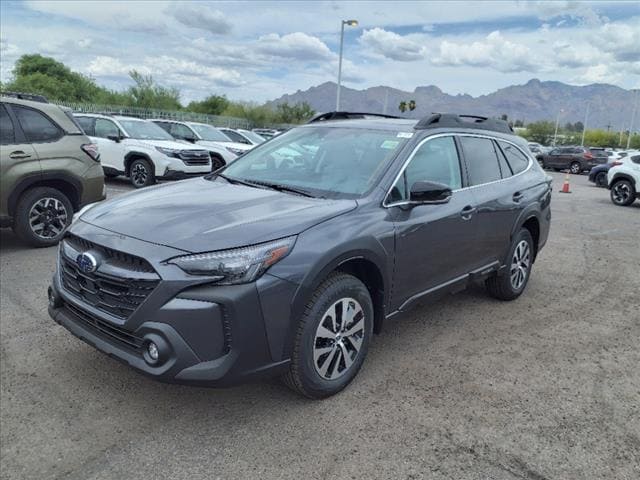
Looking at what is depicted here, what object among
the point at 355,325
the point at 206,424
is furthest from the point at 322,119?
the point at 206,424

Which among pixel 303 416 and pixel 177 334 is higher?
pixel 177 334

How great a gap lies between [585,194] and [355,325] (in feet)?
57.4

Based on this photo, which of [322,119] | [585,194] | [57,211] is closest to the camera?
[322,119]

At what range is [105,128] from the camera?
1346 centimetres

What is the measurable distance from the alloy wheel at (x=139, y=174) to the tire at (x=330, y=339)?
34.3 feet

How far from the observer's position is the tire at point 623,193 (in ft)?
49.7

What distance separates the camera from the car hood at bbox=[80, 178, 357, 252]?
9.48 ft

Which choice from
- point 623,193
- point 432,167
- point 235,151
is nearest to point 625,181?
point 623,193

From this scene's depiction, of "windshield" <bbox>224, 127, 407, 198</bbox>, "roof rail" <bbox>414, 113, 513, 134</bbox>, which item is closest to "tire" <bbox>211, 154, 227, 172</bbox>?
"roof rail" <bbox>414, 113, 513, 134</bbox>

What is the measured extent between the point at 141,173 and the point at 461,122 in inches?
389

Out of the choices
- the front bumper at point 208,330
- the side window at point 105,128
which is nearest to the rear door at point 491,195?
the front bumper at point 208,330

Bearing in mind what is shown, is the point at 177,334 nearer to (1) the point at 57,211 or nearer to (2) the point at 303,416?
(2) the point at 303,416

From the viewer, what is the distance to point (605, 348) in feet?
14.5

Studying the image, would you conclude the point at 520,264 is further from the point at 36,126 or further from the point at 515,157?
the point at 36,126
